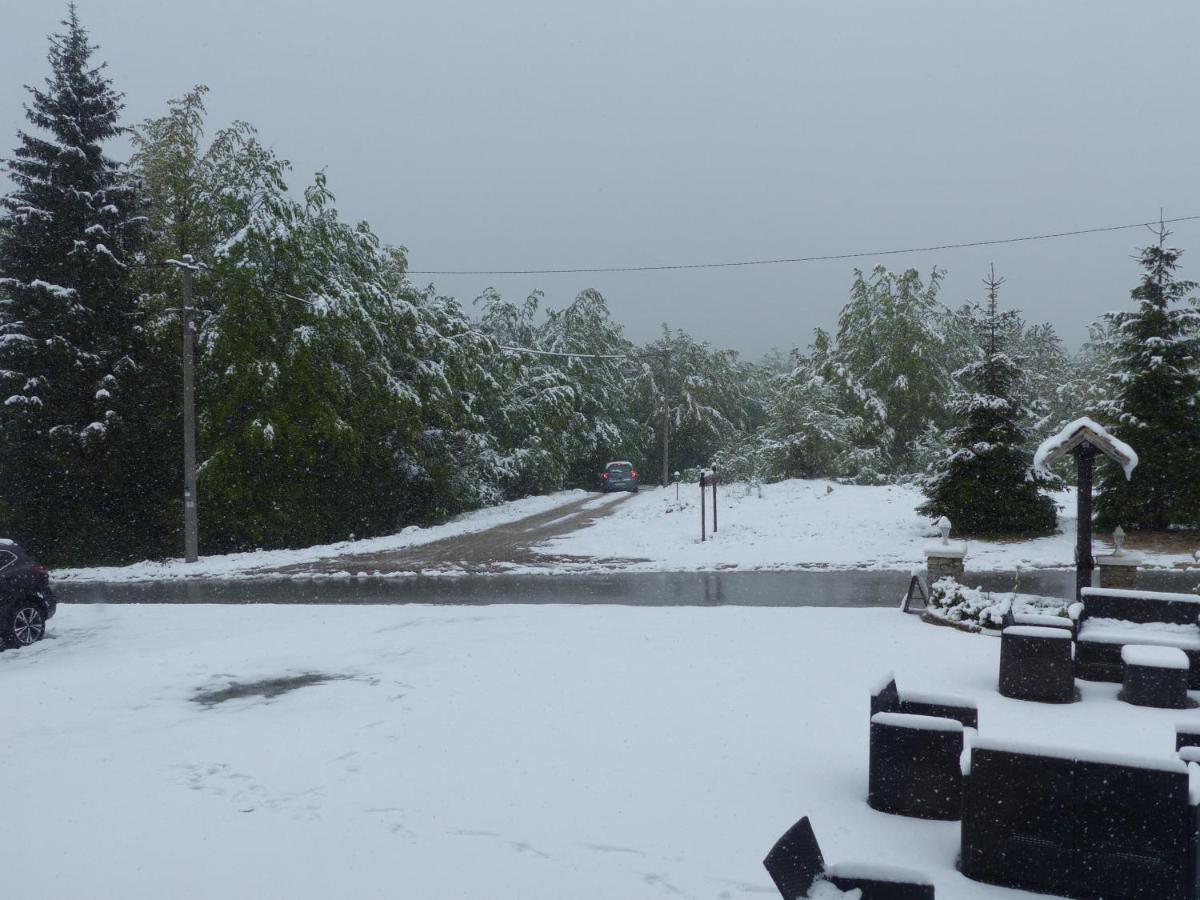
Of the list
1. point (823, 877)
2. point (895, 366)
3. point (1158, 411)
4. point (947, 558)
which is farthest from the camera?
point (895, 366)

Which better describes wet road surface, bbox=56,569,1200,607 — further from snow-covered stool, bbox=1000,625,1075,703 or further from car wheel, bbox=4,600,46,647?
snow-covered stool, bbox=1000,625,1075,703

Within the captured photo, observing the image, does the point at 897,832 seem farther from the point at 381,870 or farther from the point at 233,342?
the point at 233,342

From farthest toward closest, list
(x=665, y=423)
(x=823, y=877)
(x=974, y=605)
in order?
(x=665, y=423) < (x=974, y=605) < (x=823, y=877)

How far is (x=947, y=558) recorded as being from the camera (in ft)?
39.1

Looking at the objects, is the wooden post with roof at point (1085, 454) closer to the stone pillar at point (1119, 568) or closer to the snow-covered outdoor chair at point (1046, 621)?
the stone pillar at point (1119, 568)

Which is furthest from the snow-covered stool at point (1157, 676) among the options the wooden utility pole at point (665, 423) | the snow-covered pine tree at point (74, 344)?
the wooden utility pole at point (665, 423)

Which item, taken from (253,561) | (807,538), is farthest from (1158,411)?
(253,561)

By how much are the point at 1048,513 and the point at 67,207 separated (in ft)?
85.4

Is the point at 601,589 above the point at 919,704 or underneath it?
underneath

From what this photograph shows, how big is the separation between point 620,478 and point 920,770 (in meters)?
39.9

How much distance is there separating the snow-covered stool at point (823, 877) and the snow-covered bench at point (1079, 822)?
1168 millimetres

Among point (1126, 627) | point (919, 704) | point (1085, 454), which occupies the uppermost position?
point (1085, 454)

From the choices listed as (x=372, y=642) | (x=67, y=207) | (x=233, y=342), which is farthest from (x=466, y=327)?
(x=372, y=642)

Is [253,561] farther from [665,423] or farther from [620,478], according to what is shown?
[665,423]
